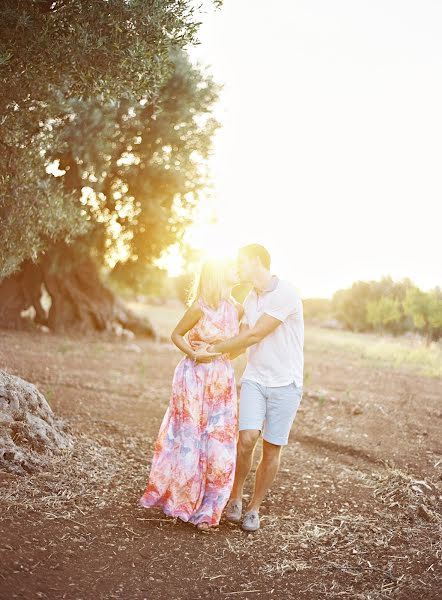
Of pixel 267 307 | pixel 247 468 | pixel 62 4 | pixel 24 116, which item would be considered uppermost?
pixel 62 4

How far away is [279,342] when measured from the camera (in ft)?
18.5

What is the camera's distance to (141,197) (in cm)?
1808

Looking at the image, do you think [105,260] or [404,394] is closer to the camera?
[404,394]

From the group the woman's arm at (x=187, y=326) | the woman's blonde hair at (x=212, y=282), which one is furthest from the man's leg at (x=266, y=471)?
the woman's blonde hair at (x=212, y=282)

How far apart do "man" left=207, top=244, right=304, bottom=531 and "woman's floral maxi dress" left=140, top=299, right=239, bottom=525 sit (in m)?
0.15

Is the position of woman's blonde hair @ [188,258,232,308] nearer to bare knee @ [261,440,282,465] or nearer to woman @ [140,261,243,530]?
woman @ [140,261,243,530]

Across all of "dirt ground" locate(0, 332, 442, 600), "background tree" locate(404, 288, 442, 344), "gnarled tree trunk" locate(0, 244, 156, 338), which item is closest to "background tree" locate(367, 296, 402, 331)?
"background tree" locate(404, 288, 442, 344)

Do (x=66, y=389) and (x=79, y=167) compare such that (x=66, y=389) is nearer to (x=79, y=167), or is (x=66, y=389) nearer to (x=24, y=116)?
(x=24, y=116)

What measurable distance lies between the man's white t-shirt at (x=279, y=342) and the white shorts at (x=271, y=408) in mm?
67

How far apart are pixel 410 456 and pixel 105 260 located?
46.3ft

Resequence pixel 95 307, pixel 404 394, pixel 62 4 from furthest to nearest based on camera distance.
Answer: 1. pixel 95 307
2. pixel 404 394
3. pixel 62 4

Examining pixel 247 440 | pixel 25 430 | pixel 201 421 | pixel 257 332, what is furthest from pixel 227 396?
pixel 25 430

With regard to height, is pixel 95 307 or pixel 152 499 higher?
pixel 95 307

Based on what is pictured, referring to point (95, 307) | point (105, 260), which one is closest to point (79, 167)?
point (105, 260)
